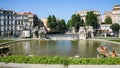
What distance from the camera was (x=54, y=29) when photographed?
14675 centimetres

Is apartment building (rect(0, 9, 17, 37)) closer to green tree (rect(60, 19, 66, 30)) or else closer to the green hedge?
green tree (rect(60, 19, 66, 30))

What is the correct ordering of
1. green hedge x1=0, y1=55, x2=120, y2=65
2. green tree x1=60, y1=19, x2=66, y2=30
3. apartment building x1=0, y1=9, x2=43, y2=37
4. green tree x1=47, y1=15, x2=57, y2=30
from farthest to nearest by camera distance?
green tree x1=60, y1=19, x2=66, y2=30, green tree x1=47, y1=15, x2=57, y2=30, apartment building x1=0, y1=9, x2=43, y2=37, green hedge x1=0, y1=55, x2=120, y2=65

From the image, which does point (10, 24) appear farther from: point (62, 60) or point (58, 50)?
point (62, 60)

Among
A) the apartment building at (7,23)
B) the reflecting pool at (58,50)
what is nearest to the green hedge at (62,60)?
the reflecting pool at (58,50)

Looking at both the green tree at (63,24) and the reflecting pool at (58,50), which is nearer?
the reflecting pool at (58,50)

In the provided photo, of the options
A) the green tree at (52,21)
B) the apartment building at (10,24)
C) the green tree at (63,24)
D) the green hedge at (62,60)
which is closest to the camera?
the green hedge at (62,60)

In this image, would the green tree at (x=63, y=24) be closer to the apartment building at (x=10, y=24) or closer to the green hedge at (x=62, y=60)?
the apartment building at (x=10, y=24)

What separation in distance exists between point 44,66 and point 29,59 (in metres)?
1.96

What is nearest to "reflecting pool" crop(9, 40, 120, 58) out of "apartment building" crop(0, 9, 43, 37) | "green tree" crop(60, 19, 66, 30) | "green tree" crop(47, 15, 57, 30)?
"apartment building" crop(0, 9, 43, 37)

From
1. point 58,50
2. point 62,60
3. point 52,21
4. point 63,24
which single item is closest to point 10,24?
point 52,21

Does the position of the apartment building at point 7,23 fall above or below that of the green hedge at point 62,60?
above

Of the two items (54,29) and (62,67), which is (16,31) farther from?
(62,67)

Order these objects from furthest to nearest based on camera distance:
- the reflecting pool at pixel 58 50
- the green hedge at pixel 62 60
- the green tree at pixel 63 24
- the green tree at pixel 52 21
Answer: the green tree at pixel 63 24 → the green tree at pixel 52 21 → the reflecting pool at pixel 58 50 → the green hedge at pixel 62 60

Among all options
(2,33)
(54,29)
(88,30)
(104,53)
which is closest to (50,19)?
(54,29)
